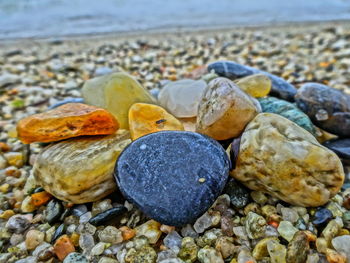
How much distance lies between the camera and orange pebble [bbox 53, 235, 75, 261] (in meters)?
1.47

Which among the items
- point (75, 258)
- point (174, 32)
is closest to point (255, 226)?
point (75, 258)

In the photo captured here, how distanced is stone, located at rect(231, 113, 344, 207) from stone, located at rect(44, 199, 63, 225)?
0.94 meters

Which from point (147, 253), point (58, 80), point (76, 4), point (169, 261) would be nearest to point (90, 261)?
point (147, 253)

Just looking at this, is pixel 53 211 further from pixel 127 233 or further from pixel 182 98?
pixel 182 98

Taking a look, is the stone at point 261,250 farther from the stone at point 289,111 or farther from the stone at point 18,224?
the stone at point 18,224

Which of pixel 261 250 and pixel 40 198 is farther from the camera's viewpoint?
pixel 40 198

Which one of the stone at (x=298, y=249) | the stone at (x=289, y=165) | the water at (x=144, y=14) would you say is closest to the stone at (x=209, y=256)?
the stone at (x=298, y=249)

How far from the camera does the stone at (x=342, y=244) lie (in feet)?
4.49

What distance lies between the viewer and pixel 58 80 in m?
3.54

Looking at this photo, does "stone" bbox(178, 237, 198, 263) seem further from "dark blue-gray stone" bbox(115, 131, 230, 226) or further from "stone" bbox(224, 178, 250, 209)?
"stone" bbox(224, 178, 250, 209)

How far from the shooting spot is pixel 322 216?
1.53 meters

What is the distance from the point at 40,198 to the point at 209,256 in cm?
97

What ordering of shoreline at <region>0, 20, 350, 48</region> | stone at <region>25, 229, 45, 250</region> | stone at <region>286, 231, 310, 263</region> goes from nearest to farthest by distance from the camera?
stone at <region>286, 231, 310, 263</region>
stone at <region>25, 229, 45, 250</region>
shoreline at <region>0, 20, 350, 48</region>

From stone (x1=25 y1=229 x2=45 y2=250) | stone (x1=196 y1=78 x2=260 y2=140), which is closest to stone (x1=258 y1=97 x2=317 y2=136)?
stone (x1=196 y1=78 x2=260 y2=140)
